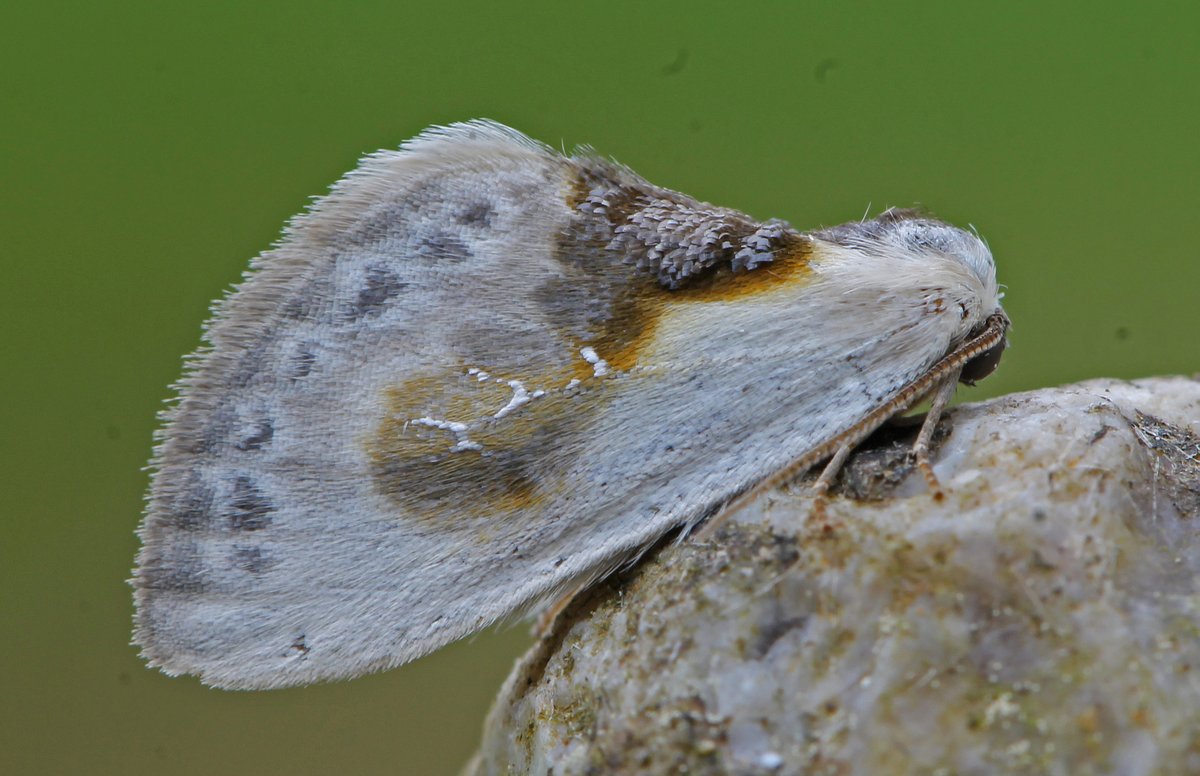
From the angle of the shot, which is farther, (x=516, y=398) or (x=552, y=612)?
(x=552, y=612)

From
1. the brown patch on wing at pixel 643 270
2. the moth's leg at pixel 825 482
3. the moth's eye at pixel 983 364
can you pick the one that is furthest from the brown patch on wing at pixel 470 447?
the moth's eye at pixel 983 364

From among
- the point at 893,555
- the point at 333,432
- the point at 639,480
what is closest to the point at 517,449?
the point at 639,480

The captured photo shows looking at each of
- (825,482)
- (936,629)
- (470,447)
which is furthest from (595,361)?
(936,629)

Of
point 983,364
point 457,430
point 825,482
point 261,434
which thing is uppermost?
point 983,364

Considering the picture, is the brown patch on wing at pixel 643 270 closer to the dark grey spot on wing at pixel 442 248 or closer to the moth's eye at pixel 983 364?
the dark grey spot on wing at pixel 442 248

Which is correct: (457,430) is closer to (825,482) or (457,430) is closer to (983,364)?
(825,482)

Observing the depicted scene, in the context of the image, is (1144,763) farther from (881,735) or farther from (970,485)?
(970,485)

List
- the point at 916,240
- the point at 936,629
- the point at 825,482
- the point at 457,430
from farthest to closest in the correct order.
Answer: the point at 916,240 < the point at 457,430 < the point at 825,482 < the point at 936,629
